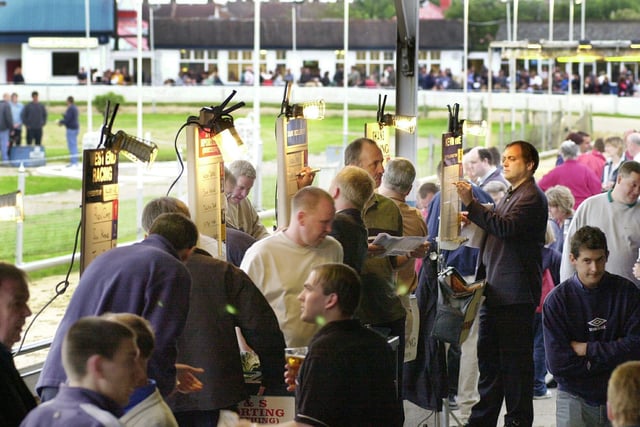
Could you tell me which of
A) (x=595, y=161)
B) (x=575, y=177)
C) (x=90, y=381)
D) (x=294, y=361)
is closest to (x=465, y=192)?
(x=294, y=361)

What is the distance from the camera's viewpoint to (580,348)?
18.6ft

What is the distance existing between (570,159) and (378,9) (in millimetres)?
62063

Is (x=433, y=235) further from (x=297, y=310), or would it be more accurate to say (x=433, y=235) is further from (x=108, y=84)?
(x=108, y=84)

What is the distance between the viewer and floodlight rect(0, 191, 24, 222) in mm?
5594

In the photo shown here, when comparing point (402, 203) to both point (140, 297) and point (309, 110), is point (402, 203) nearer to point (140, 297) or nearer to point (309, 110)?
point (309, 110)

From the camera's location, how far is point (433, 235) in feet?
26.1

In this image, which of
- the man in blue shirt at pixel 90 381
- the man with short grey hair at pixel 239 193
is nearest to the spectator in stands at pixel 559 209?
the man with short grey hair at pixel 239 193

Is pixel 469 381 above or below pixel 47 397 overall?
below

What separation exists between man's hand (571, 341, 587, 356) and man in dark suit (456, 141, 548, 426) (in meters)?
1.46

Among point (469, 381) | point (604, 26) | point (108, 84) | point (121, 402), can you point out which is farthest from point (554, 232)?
point (604, 26)

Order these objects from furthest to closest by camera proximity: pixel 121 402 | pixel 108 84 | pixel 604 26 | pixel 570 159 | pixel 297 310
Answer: pixel 604 26 < pixel 108 84 < pixel 570 159 < pixel 297 310 < pixel 121 402

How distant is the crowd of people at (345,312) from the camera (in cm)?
380

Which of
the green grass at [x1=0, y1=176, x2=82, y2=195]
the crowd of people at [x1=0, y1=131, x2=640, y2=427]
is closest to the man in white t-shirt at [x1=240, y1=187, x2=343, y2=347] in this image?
the crowd of people at [x1=0, y1=131, x2=640, y2=427]

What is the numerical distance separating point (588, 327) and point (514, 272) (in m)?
1.45
